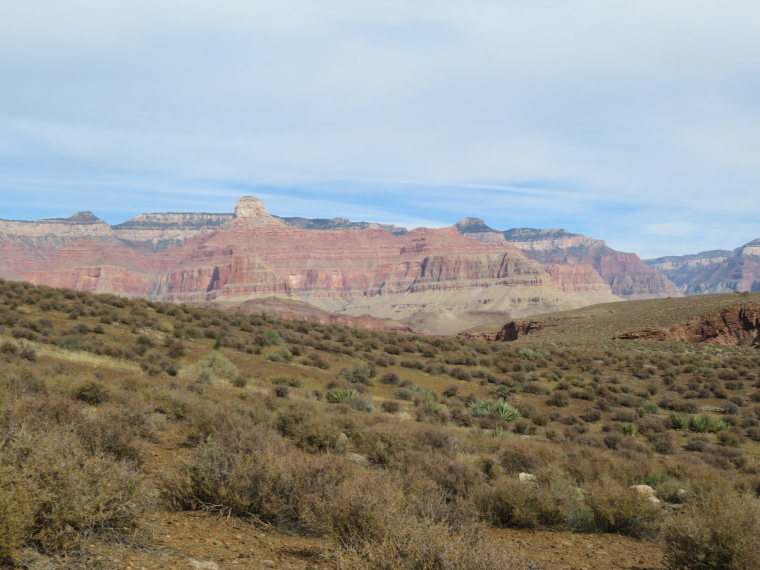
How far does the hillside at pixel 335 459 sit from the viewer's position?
15.2 feet

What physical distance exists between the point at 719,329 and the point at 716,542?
5519 centimetres

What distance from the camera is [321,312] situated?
145875mm

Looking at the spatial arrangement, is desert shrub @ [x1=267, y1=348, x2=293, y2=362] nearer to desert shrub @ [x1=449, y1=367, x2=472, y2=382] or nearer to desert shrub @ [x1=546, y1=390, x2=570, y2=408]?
desert shrub @ [x1=449, y1=367, x2=472, y2=382]

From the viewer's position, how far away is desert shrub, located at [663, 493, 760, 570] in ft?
17.0

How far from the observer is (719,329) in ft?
172

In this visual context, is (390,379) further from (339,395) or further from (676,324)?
(676,324)

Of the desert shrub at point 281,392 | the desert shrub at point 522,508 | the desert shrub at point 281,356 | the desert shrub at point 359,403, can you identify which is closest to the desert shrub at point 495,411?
the desert shrub at point 359,403

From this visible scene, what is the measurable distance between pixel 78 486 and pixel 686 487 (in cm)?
1051

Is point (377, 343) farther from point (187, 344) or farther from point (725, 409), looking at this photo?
point (725, 409)

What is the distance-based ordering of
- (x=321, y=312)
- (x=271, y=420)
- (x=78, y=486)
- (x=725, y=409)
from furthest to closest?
(x=321, y=312), (x=725, y=409), (x=271, y=420), (x=78, y=486)

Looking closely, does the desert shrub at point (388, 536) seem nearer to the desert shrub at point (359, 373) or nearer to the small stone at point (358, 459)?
the small stone at point (358, 459)

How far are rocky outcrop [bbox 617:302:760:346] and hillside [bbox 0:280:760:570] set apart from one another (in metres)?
26.3

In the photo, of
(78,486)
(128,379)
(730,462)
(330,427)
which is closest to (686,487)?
(730,462)

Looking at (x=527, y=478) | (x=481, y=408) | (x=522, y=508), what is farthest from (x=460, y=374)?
(x=522, y=508)
